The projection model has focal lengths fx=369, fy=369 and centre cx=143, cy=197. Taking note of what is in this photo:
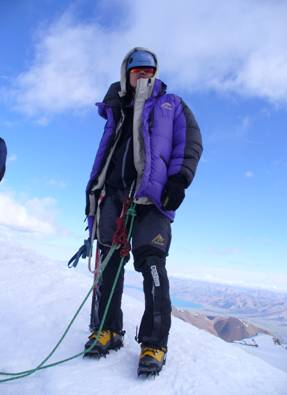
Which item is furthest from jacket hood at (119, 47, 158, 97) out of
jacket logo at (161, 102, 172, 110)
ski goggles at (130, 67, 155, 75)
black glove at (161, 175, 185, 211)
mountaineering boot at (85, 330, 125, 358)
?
mountaineering boot at (85, 330, 125, 358)

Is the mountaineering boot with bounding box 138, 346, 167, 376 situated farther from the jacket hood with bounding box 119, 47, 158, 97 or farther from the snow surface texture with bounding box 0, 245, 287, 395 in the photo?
the jacket hood with bounding box 119, 47, 158, 97

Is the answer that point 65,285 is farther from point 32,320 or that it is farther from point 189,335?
point 189,335

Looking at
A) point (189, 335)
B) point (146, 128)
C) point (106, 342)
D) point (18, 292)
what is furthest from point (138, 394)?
point (18, 292)

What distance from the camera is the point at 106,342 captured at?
135 inches

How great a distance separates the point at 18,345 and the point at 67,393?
1.28 m

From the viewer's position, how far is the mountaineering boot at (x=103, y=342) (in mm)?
3250

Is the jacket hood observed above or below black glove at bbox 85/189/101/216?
above

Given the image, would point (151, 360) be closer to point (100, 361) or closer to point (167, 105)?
point (100, 361)

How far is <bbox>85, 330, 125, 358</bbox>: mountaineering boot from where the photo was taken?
325 cm

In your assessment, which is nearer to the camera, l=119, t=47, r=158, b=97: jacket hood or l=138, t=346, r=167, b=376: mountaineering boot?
l=138, t=346, r=167, b=376: mountaineering boot

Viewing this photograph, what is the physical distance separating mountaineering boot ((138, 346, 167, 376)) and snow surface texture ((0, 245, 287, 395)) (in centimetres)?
7

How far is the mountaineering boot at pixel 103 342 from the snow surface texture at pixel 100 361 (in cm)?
7

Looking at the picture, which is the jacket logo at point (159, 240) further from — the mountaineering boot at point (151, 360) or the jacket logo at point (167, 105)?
the jacket logo at point (167, 105)

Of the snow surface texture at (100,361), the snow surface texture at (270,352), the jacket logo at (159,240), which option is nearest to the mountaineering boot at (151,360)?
the snow surface texture at (100,361)
